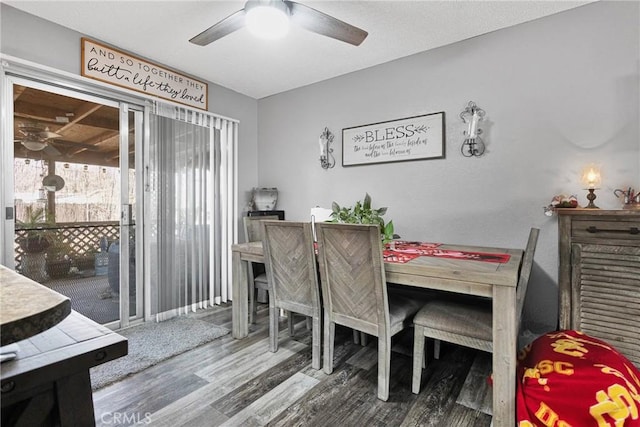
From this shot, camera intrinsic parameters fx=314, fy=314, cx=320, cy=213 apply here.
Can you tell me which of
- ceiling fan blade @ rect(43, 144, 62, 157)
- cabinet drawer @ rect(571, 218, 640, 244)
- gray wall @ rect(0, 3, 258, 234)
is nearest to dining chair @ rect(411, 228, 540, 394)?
cabinet drawer @ rect(571, 218, 640, 244)

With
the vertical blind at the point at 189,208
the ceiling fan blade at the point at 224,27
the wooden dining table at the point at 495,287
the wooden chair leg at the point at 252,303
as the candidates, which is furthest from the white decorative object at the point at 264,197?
the wooden dining table at the point at 495,287

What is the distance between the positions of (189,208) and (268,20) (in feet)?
6.62

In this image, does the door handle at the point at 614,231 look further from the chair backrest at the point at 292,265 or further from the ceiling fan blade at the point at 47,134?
the ceiling fan blade at the point at 47,134

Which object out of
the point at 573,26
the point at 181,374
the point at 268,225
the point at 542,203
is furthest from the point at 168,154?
the point at 573,26

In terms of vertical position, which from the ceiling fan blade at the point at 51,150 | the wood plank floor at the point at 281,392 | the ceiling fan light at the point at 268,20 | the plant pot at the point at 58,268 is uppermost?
the ceiling fan light at the point at 268,20

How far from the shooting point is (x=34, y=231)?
231 centimetres

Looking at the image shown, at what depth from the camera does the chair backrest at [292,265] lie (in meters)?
2.02

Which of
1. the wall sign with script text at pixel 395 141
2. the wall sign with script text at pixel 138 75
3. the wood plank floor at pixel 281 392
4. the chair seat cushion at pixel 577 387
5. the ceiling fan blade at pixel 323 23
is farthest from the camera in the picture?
the wall sign with script text at pixel 395 141

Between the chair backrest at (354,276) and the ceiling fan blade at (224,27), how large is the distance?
1.31 metres

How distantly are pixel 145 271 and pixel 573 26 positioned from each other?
3.94m

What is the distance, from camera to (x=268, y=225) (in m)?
2.16

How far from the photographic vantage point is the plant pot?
2.39m

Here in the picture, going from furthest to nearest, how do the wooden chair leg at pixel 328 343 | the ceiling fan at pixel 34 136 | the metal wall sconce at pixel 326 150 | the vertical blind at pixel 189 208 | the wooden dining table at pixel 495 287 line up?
the metal wall sconce at pixel 326 150
the vertical blind at pixel 189 208
the ceiling fan at pixel 34 136
the wooden chair leg at pixel 328 343
the wooden dining table at pixel 495 287

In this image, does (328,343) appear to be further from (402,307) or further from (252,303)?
(252,303)
